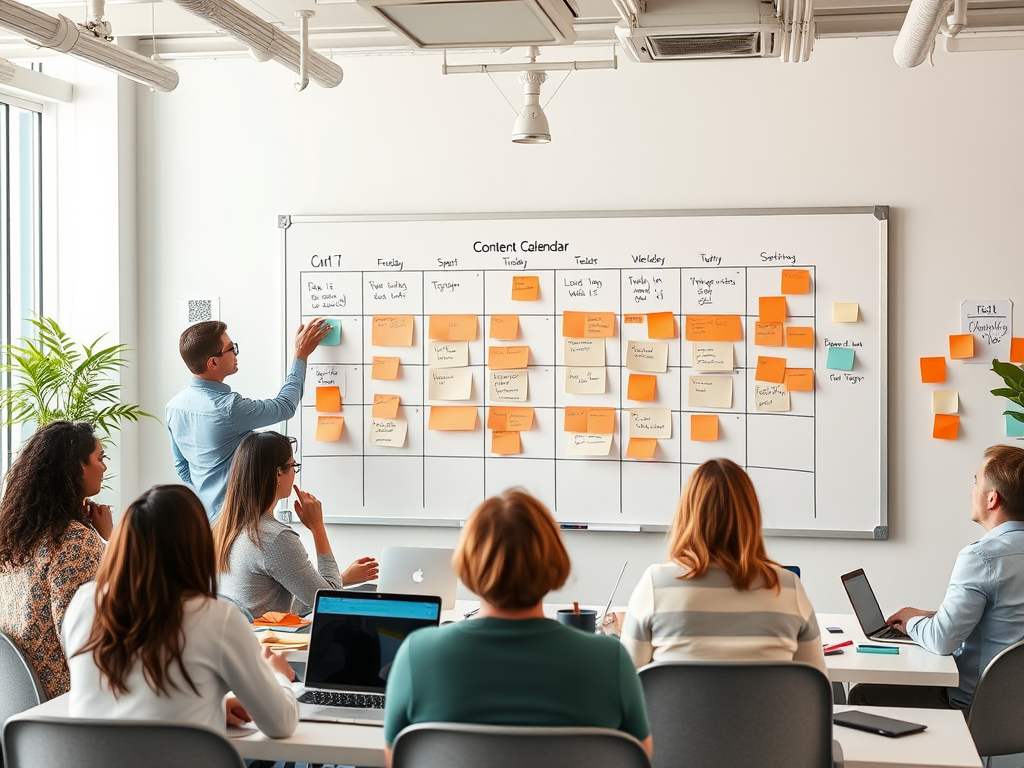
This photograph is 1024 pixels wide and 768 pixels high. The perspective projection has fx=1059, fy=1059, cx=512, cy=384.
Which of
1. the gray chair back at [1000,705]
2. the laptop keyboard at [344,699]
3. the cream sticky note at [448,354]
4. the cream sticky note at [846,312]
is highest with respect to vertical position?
the cream sticky note at [846,312]

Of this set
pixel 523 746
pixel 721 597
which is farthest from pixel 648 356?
pixel 523 746

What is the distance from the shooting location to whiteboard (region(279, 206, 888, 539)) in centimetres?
441

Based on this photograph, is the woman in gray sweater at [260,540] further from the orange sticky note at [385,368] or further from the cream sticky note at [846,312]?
the cream sticky note at [846,312]

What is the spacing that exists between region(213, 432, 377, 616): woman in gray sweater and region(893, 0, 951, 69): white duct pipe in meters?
2.34

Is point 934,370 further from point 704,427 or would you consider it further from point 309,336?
point 309,336

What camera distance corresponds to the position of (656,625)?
235 cm

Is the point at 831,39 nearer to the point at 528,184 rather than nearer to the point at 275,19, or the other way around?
the point at 528,184

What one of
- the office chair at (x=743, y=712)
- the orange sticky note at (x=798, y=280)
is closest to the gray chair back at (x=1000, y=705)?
the office chair at (x=743, y=712)

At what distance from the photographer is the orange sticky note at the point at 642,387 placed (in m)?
4.57

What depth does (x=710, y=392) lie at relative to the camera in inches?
178

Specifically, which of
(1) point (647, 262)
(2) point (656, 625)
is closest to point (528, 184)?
(1) point (647, 262)

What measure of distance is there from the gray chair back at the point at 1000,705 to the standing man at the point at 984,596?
0.15 meters

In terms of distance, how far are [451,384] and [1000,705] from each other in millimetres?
2656

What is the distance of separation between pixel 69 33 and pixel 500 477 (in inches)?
95.8
